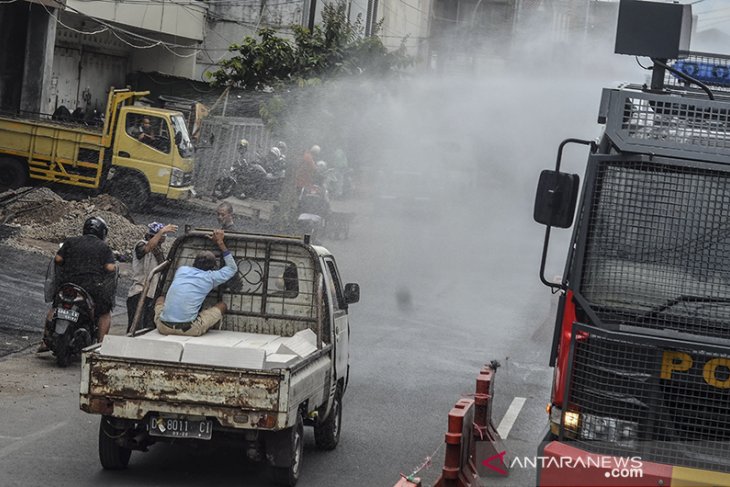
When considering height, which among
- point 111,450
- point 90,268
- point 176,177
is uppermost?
point 176,177

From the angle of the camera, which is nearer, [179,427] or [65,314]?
[179,427]

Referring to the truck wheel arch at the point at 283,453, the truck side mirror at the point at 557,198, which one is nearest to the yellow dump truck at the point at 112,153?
the truck wheel arch at the point at 283,453

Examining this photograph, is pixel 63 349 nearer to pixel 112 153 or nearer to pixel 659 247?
pixel 659 247

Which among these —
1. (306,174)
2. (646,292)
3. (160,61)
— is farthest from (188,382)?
(160,61)

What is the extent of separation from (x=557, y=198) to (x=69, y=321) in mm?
6352

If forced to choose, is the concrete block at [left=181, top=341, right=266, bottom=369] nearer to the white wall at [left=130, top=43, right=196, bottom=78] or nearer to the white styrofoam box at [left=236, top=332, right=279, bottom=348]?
the white styrofoam box at [left=236, top=332, right=279, bottom=348]

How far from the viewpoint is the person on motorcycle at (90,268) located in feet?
39.1

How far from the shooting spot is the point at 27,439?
9.17m

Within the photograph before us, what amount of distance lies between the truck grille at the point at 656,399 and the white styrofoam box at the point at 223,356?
7.96 ft

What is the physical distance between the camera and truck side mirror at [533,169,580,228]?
7.25 m

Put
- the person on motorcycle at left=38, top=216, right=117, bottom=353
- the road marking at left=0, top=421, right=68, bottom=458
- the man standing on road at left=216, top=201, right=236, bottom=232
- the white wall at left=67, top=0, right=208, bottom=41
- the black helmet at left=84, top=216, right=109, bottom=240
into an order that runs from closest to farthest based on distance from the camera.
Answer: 1. the road marking at left=0, top=421, right=68, bottom=458
2. the person on motorcycle at left=38, top=216, right=117, bottom=353
3. the black helmet at left=84, top=216, right=109, bottom=240
4. the man standing on road at left=216, top=201, right=236, bottom=232
5. the white wall at left=67, top=0, right=208, bottom=41

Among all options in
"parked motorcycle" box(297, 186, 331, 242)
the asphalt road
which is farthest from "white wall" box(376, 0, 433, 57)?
the asphalt road

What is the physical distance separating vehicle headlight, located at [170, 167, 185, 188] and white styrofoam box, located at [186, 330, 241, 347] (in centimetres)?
1604

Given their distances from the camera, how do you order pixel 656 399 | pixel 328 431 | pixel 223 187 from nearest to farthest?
pixel 656 399
pixel 328 431
pixel 223 187
